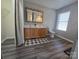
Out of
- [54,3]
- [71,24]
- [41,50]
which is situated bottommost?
[41,50]

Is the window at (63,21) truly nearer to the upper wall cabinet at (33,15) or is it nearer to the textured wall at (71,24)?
the textured wall at (71,24)

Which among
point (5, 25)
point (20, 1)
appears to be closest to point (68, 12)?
point (20, 1)

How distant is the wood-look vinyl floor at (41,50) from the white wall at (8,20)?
0.35 feet

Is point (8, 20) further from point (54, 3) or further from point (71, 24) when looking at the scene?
point (71, 24)

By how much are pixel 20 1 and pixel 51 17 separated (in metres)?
0.45

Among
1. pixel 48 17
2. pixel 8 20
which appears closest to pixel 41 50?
pixel 48 17

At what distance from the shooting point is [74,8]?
109 cm

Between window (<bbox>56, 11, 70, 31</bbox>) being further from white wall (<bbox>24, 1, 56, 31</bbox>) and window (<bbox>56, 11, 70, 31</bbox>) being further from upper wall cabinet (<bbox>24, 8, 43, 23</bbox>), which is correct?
upper wall cabinet (<bbox>24, 8, 43, 23</bbox>)

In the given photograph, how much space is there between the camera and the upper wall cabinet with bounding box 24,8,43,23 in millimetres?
1059

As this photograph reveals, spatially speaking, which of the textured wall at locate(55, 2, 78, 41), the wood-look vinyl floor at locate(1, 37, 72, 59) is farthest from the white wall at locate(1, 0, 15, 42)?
the textured wall at locate(55, 2, 78, 41)

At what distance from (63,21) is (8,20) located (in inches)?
27.9

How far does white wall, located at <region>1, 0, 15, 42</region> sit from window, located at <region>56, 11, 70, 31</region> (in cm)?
60

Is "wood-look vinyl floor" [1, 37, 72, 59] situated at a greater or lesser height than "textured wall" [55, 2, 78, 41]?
lesser

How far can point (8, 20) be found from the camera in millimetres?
934
